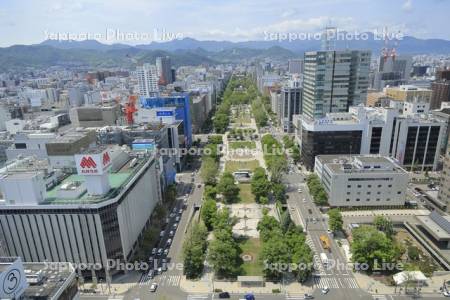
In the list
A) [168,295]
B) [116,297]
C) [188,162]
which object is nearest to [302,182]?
→ [188,162]

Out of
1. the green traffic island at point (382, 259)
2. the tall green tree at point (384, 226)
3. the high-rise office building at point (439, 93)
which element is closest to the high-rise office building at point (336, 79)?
the tall green tree at point (384, 226)

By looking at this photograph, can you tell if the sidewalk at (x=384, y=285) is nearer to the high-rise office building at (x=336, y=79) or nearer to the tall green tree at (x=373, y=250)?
the tall green tree at (x=373, y=250)

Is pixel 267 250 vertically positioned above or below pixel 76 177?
below

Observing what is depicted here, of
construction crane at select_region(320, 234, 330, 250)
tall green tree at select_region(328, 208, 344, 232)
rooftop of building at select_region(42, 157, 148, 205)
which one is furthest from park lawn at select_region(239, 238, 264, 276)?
rooftop of building at select_region(42, 157, 148, 205)

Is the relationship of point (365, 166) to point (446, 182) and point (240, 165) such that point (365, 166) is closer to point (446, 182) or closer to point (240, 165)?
point (446, 182)

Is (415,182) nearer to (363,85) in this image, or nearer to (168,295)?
(363,85)

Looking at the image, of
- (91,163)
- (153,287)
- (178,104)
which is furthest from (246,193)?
(178,104)

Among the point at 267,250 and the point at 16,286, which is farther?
the point at 267,250
